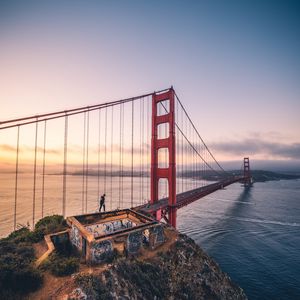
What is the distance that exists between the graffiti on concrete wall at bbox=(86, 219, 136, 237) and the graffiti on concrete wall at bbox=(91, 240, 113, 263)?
9.26ft

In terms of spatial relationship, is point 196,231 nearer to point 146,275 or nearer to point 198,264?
point 198,264

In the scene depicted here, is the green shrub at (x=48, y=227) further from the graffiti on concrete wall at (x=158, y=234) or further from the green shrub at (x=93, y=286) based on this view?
the graffiti on concrete wall at (x=158, y=234)

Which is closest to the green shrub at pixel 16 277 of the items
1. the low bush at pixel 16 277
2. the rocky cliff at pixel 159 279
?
the low bush at pixel 16 277

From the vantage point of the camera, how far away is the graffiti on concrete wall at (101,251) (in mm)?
9828

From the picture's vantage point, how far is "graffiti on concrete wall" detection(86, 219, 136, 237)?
13234 millimetres

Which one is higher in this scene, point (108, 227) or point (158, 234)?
point (108, 227)

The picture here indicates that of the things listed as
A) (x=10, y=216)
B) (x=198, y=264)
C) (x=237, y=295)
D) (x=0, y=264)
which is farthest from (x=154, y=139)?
(x=10, y=216)

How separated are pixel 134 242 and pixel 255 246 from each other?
2162 centimetres

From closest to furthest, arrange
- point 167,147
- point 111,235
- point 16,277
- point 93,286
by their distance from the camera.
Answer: point 93,286 < point 16,277 < point 111,235 < point 167,147

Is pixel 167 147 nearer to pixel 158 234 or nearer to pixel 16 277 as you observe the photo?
pixel 158 234

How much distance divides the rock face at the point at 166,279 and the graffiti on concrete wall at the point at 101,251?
0.64m

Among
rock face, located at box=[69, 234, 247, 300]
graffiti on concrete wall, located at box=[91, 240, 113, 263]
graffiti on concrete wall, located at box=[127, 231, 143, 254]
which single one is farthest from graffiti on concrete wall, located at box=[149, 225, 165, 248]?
graffiti on concrete wall, located at box=[91, 240, 113, 263]

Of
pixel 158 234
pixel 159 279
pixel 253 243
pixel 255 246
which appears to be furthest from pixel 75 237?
pixel 253 243

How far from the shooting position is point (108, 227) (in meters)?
13.8
